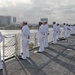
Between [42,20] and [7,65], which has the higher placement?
[42,20]

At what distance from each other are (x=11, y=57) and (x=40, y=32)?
124 inches

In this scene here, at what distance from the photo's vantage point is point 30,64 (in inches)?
384

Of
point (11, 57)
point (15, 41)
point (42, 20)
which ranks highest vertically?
point (42, 20)

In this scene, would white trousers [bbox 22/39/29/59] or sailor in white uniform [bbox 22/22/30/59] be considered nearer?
sailor in white uniform [bbox 22/22/30/59]

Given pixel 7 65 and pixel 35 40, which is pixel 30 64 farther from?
pixel 35 40

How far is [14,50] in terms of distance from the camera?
1215 cm

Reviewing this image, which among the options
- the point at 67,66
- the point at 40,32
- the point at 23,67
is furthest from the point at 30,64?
the point at 40,32

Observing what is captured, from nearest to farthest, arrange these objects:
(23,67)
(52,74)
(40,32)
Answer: (52,74)
(23,67)
(40,32)

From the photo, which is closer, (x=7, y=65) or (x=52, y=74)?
(x=52, y=74)

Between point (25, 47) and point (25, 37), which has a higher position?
point (25, 37)

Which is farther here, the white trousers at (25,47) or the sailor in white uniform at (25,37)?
the white trousers at (25,47)

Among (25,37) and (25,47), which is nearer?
(25,37)

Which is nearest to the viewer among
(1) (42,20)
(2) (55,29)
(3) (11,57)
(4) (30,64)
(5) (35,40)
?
(4) (30,64)

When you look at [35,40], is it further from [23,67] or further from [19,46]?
[23,67]
